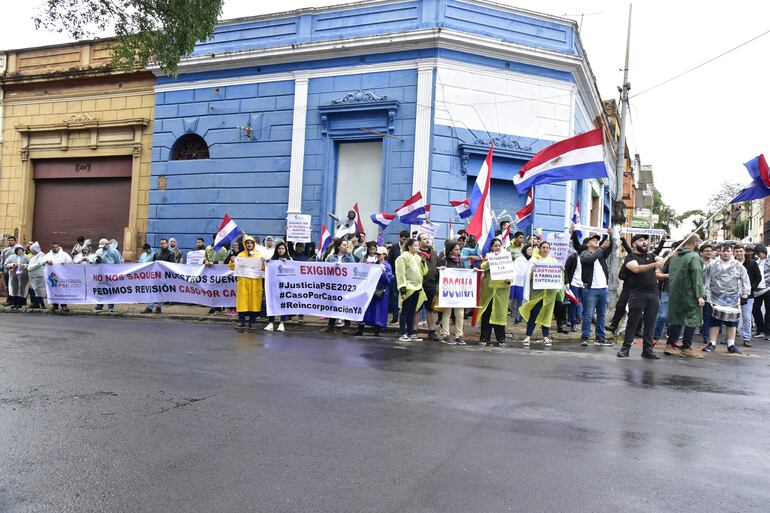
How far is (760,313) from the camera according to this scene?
1395cm

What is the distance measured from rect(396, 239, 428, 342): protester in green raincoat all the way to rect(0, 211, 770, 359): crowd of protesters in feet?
0.06

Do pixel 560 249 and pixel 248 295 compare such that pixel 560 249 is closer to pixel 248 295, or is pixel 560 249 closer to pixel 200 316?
pixel 248 295

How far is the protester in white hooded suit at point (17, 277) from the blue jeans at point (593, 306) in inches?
518

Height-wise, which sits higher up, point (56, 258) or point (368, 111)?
point (368, 111)

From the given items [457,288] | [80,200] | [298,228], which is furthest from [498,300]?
[80,200]

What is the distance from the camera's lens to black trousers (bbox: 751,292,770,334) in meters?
13.4

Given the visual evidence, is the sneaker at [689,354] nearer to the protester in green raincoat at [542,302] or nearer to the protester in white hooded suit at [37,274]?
the protester in green raincoat at [542,302]

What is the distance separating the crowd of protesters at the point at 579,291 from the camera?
991cm

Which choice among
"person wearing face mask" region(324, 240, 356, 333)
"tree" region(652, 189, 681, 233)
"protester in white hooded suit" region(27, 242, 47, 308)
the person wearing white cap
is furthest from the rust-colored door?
"tree" region(652, 189, 681, 233)

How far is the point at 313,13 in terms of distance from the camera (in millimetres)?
17875

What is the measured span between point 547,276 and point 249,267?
214 inches

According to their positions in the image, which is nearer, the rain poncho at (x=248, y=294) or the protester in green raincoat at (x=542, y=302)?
the protester in green raincoat at (x=542, y=302)

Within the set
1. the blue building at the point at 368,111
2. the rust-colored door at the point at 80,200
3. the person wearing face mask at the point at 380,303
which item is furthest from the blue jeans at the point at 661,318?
the rust-colored door at the point at 80,200

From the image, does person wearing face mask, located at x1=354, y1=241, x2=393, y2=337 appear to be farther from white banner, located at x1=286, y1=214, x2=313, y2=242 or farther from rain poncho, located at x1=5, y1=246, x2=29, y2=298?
rain poncho, located at x1=5, y1=246, x2=29, y2=298
